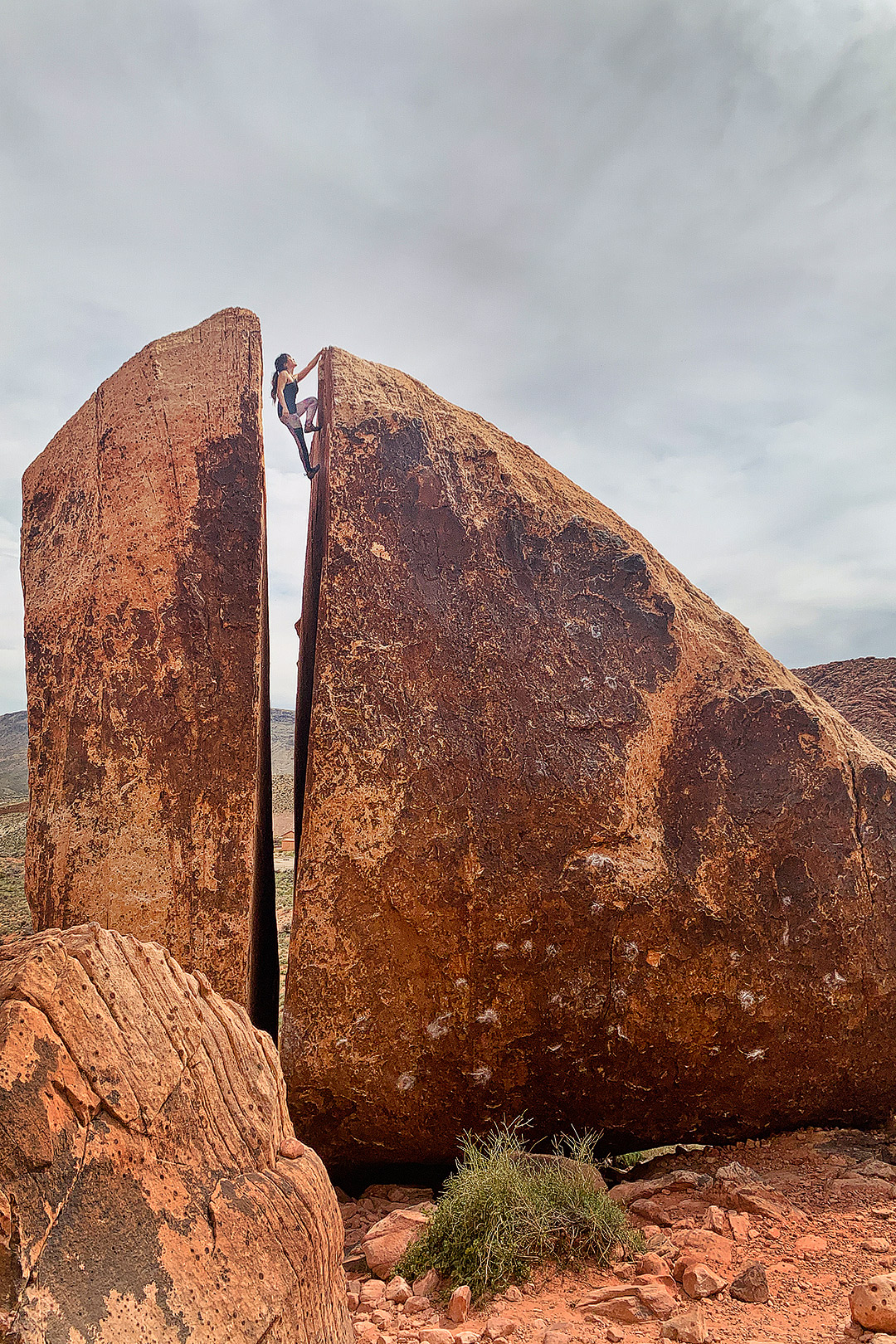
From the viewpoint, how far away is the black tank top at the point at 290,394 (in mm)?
4816

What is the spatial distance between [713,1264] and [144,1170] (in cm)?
218

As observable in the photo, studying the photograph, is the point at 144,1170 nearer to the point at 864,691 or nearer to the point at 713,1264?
the point at 713,1264

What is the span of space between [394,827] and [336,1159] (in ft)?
4.99

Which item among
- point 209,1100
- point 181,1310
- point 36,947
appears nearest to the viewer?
point 181,1310

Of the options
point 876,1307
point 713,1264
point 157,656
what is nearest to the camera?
point 876,1307

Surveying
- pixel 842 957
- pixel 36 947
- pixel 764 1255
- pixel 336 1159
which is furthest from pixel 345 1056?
pixel 842 957

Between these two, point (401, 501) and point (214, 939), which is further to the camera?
point (401, 501)

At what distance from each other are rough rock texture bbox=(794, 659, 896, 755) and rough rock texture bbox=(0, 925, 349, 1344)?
593 centimetres

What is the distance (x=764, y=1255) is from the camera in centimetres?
299

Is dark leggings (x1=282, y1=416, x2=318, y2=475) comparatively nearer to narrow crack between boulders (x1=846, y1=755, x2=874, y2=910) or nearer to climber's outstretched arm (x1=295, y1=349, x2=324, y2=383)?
climber's outstretched arm (x1=295, y1=349, x2=324, y2=383)

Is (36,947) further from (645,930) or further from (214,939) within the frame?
(645,930)

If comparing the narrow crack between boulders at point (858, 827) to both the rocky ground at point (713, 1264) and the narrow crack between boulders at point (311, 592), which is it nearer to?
the rocky ground at point (713, 1264)

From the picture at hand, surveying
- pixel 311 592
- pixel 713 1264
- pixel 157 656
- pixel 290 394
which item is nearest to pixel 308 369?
pixel 290 394

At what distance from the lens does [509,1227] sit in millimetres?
2893
